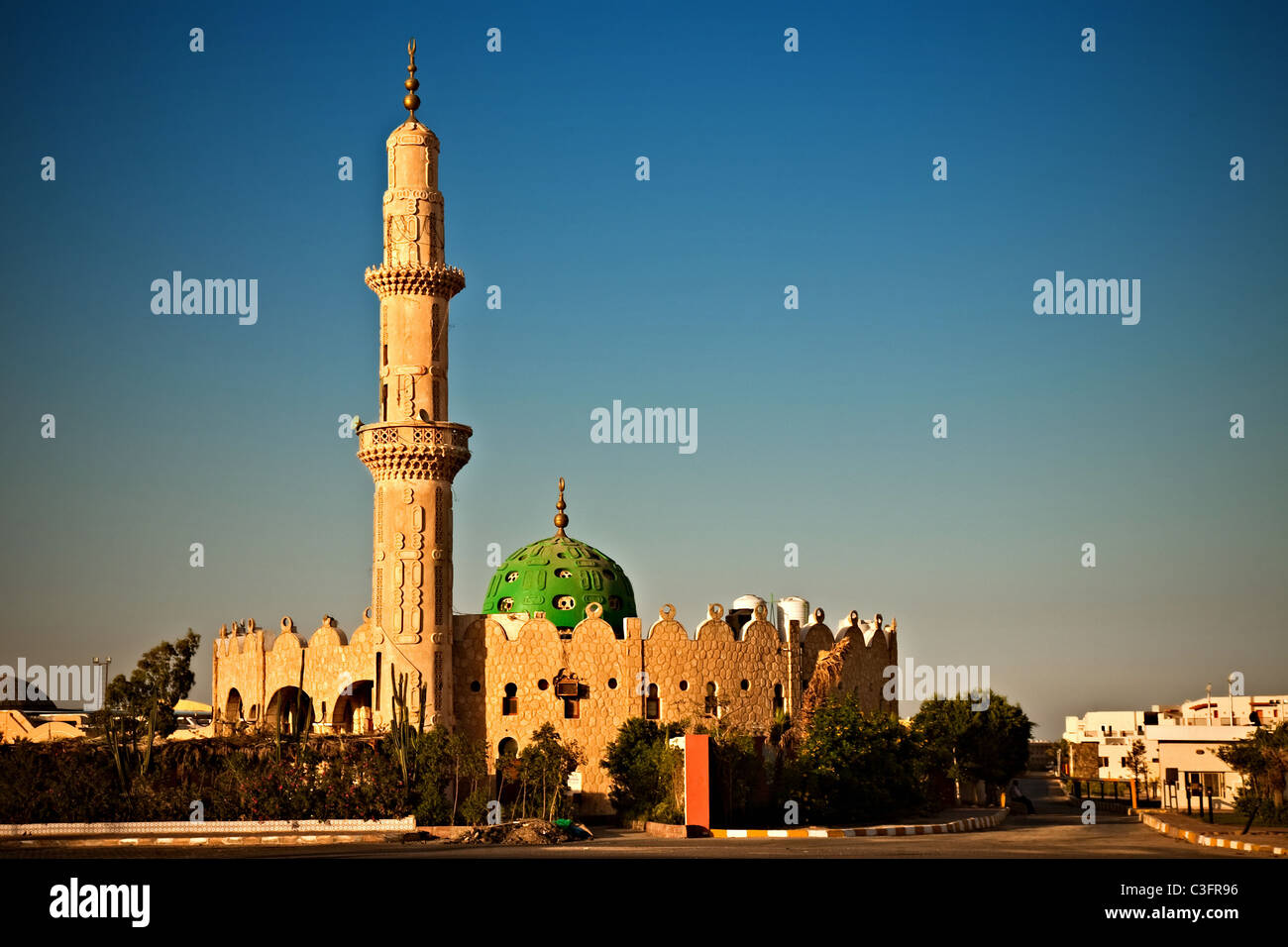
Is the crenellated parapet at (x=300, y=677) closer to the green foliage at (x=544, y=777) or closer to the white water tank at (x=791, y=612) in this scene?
the green foliage at (x=544, y=777)

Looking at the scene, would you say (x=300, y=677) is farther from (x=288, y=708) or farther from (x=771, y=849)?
(x=771, y=849)

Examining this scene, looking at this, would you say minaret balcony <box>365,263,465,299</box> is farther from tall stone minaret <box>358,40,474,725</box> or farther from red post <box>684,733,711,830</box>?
red post <box>684,733,711,830</box>

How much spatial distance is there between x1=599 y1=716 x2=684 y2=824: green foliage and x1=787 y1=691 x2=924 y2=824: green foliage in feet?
10.8

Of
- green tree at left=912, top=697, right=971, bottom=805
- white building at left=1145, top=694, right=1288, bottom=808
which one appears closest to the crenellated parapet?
green tree at left=912, top=697, right=971, bottom=805

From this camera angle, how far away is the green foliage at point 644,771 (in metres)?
39.8

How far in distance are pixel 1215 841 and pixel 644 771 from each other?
1490cm

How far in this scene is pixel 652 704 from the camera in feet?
147
